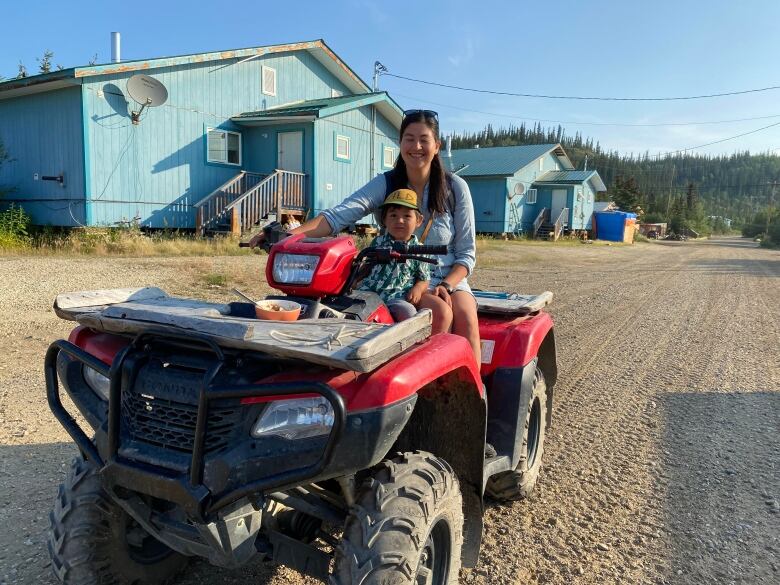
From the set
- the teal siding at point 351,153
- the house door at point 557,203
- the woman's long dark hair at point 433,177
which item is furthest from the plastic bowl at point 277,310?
the house door at point 557,203

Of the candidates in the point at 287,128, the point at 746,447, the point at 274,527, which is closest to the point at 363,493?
the point at 274,527

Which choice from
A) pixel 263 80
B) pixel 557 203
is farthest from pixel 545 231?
pixel 263 80

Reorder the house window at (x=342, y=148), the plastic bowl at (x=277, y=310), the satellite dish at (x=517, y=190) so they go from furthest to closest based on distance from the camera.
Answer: the satellite dish at (x=517, y=190)
the house window at (x=342, y=148)
the plastic bowl at (x=277, y=310)

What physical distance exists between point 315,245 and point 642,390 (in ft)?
14.6

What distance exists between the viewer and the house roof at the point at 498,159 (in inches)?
1469

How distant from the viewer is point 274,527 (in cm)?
234

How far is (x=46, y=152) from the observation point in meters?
16.7

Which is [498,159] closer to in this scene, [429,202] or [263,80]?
[263,80]

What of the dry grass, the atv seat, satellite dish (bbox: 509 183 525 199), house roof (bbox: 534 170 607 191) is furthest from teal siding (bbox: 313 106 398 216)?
house roof (bbox: 534 170 607 191)

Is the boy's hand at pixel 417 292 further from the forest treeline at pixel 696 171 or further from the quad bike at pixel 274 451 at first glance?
the forest treeline at pixel 696 171

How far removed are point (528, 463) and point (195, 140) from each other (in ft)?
57.3

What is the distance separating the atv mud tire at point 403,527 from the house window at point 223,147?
18660 mm

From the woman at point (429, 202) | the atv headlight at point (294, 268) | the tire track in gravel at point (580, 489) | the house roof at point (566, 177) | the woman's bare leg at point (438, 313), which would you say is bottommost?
the tire track in gravel at point (580, 489)

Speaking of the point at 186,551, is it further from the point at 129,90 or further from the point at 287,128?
the point at 287,128
